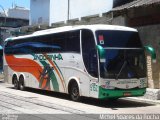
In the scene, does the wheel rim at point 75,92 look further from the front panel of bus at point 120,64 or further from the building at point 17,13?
the building at point 17,13

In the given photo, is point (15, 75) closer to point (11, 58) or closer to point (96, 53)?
point (11, 58)

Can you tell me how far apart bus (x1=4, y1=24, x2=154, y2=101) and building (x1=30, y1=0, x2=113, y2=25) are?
6.03 metres

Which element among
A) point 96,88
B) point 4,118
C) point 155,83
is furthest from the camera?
point 155,83

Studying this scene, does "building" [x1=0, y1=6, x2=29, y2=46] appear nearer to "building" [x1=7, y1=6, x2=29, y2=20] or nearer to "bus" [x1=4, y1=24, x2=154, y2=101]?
"building" [x1=7, y1=6, x2=29, y2=20]

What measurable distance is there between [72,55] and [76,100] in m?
1.95

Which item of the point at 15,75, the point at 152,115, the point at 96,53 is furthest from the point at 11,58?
the point at 152,115

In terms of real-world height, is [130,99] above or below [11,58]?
Result: below

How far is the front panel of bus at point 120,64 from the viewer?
16.3m

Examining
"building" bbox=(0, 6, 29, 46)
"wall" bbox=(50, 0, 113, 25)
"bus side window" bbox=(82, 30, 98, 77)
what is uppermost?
"building" bbox=(0, 6, 29, 46)

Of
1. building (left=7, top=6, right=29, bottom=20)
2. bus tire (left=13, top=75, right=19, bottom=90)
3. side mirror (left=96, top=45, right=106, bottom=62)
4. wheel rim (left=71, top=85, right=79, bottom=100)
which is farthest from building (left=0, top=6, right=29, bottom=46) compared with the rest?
side mirror (left=96, top=45, right=106, bottom=62)

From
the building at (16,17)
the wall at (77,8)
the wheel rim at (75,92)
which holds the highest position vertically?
the building at (16,17)

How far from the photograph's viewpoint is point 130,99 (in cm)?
1983

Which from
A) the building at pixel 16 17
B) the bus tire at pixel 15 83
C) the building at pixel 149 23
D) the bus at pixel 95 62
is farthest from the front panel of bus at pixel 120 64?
the building at pixel 16 17

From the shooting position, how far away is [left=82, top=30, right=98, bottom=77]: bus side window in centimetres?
1667
